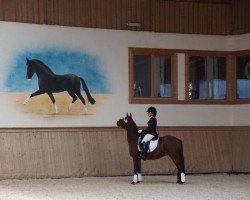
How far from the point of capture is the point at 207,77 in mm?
14594

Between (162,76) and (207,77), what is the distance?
1.31m

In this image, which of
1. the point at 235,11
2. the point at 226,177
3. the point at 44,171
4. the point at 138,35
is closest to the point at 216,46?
Result: the point at 235,11

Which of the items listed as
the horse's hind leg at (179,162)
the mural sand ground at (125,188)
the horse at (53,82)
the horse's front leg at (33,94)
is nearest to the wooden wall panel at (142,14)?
the horse at (53,82)

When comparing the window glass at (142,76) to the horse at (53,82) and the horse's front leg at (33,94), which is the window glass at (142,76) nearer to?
the horse at (53,82)

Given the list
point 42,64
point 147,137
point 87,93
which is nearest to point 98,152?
point 87,93

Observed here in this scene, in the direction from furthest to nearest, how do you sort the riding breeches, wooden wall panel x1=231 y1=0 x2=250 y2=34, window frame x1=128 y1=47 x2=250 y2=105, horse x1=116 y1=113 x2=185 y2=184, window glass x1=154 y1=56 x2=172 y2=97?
wooden wall panel x1=231 y1=0 x2=250 y2=34
window glass x1=154 y1=56 x2=172 y2=97
window frame x1=128 y1=47 x2=250 y2=105
horse x1=116 y1=113 x2=185 y2=184
the riding breeches

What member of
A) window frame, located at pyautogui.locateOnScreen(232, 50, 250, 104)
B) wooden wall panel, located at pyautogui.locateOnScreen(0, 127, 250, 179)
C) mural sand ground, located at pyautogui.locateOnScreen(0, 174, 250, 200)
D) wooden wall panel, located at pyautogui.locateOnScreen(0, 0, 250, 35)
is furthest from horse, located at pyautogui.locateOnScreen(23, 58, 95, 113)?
window frame, located at pyautogui.locateOnScreen(232, 50, 250, 104)

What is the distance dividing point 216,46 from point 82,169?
4.88 meters

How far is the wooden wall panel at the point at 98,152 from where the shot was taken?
12.7 m

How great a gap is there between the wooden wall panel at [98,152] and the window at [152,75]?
0.90 metres

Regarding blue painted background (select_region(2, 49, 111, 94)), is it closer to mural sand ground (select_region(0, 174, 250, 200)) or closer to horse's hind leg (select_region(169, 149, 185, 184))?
mural sand ground (select_region(0, 174, 250, 200))

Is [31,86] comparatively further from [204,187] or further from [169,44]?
[204,187]

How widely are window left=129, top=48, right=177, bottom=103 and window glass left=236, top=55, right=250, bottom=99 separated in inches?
69.7

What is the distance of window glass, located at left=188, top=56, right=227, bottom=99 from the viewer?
14.5m
